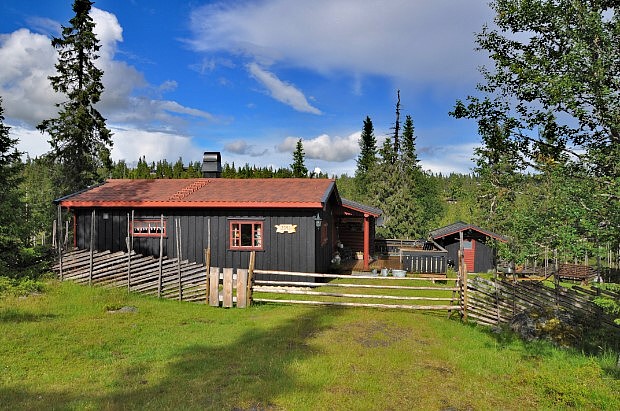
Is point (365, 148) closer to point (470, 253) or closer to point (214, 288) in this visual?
point (470, 253)

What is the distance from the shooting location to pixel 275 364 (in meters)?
7.64

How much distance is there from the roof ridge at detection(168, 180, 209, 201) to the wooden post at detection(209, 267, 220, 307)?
6.04m

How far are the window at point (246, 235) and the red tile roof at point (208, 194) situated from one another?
98 cm

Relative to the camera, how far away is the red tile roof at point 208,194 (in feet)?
54.9

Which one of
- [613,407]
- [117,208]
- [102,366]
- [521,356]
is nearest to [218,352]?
[102,366]

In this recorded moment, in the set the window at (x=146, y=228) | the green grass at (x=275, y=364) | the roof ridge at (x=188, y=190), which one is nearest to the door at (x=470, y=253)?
the green grass at (x=275, y=364)

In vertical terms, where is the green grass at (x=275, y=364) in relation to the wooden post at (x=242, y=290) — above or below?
below

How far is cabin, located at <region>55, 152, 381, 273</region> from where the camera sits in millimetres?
16797

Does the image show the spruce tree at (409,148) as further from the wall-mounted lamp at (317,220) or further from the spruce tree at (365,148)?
the wall-mounted lamp at (317,220)

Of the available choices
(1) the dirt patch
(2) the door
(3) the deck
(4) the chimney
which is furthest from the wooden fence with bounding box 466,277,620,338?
(2) the door

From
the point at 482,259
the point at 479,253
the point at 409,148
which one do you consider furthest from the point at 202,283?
the point at 409,148

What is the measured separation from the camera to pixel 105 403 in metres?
5.85

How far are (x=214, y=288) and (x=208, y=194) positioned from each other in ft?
21.0

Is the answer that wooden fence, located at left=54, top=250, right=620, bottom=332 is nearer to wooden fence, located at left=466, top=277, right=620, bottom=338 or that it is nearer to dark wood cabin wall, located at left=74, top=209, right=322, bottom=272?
wooden fence, located at left=466, top=277, right=620, bottom=338
